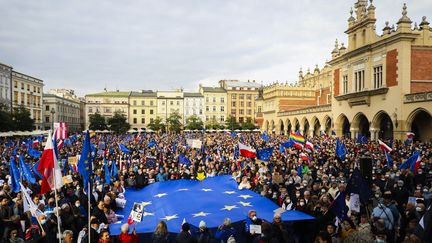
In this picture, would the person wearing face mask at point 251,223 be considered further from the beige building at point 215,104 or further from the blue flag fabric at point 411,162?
the beige building at point 215,104

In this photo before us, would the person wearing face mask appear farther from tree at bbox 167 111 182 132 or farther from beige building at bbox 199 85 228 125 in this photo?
beige building at bbox 199 85 228 125

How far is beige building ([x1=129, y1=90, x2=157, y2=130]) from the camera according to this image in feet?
352

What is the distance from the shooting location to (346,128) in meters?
45.3

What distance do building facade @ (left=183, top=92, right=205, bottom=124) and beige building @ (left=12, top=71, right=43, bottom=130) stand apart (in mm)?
42083

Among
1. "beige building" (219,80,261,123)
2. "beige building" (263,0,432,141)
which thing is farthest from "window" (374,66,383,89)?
"beige building" (219,80,261,123)

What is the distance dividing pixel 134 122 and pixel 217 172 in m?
93.4

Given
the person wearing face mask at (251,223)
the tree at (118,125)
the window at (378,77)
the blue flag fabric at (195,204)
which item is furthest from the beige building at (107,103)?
the person wearing face mask at (251,223)

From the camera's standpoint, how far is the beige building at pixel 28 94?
66.6 meters

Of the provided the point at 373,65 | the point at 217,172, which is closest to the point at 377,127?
the point at 373,65

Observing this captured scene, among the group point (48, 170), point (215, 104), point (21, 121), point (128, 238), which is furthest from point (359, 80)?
point (215, 104)

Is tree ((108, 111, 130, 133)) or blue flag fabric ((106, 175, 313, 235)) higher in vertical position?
tree ((108, 111, 130, 133))

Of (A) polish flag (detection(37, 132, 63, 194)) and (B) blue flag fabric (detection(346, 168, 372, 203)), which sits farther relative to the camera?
(A) polish flag (detection(37, 132, 63, 194))

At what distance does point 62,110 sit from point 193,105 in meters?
37.3

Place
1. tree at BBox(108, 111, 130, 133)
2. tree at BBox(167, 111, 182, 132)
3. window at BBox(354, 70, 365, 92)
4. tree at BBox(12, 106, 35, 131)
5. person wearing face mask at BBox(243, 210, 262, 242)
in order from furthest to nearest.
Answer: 1. tree at BBox(167, 111, 182, 132)
2. tree at BBox(108, 111, 130, 133)
3. tree at BBox(12, 106, 35, 131)
4. window at BBox(354, 70, 365, 92)
5. person wearing face mask at BBox(243, 210, 262, 242)
